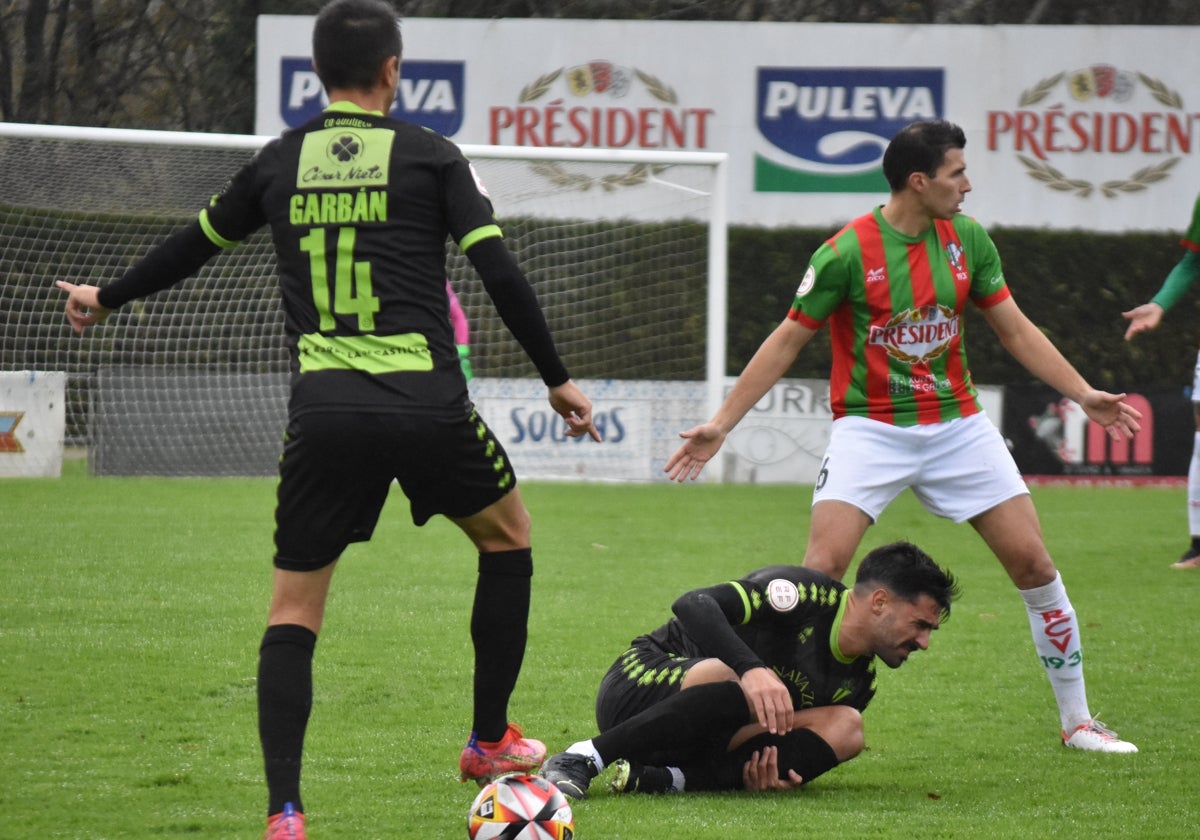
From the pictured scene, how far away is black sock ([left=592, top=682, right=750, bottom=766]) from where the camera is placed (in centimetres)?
413

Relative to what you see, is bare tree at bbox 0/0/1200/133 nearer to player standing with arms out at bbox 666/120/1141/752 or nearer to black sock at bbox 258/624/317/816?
player standing with arms out at bbox 666/120/1141/752

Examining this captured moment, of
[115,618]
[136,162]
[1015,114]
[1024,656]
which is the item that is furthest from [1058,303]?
[115,618]

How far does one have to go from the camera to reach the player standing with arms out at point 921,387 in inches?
193

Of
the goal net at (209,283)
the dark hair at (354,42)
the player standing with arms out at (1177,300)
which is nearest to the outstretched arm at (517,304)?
the dark hair at (354,42)

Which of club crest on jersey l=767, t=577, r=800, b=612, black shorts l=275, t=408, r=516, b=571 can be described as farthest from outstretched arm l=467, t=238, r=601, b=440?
club crest on jersey l=767, t=577, r=800, b=612

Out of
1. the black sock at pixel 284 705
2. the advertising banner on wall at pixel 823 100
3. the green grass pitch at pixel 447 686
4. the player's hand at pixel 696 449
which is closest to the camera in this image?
the black sock at pixel 284 705

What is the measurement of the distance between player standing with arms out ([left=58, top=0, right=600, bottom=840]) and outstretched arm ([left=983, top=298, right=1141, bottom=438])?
2023mm

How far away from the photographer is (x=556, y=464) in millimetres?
14797

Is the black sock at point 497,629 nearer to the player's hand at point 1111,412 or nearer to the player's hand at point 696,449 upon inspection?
the player's hand at point 696,449

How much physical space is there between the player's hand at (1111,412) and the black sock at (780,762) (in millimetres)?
1466

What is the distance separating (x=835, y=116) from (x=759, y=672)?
13.5 m

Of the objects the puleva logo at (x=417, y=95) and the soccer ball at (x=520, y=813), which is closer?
the soccer ball at (x=520, y=813)

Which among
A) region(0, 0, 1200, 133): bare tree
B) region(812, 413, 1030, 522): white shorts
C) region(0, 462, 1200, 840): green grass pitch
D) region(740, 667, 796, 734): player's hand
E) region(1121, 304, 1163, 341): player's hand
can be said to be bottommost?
region(0, 462, 1200, 840): green grass pitch

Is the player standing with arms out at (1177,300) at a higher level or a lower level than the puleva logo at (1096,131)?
lower
